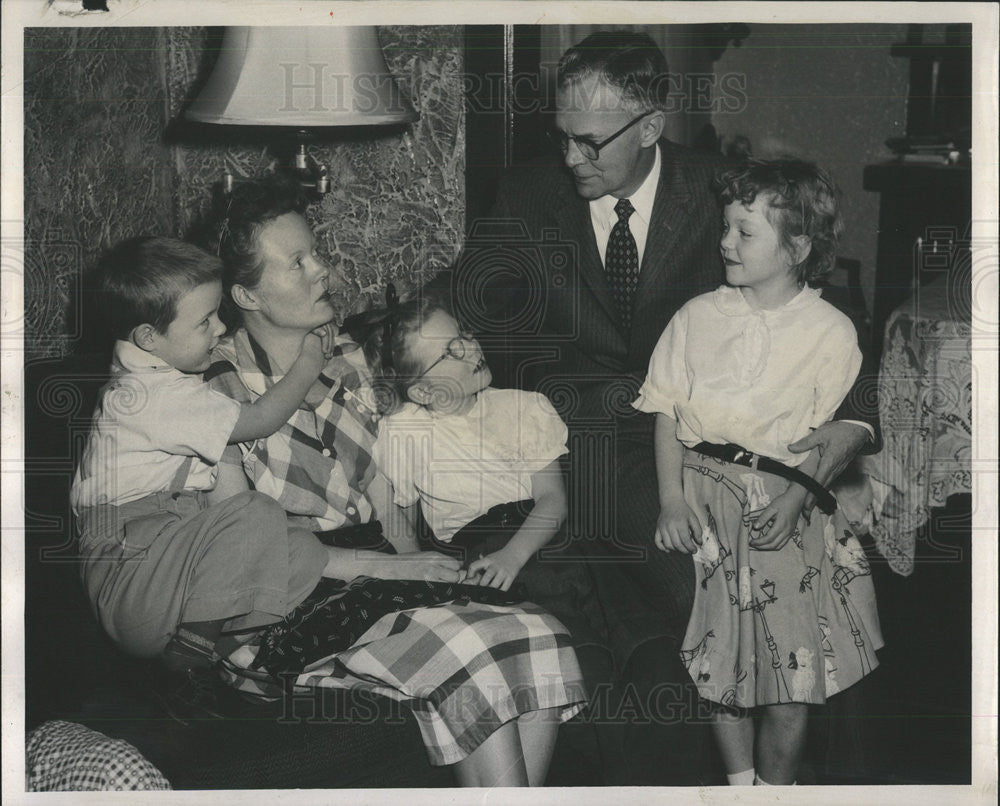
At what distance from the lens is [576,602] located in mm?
1834

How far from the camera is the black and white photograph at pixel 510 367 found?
1814 mm

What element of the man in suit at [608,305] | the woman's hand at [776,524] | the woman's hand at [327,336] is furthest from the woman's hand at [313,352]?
the woman's hand at [776,524]

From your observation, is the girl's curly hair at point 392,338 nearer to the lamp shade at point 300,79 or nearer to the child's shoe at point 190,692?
the lamp shade at point 300,79

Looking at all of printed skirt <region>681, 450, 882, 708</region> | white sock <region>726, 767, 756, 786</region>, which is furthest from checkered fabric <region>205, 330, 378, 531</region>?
white sock <region>726, 767, 756, 786</region>

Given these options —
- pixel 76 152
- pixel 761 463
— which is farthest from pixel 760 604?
pixel 76 152

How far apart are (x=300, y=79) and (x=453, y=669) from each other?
1.04 metres

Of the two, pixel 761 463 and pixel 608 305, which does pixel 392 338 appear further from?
pixel 761 463

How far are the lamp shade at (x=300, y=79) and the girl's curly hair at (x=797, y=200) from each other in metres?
0.62

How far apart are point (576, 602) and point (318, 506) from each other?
1.56 ft

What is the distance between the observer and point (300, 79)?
185cm

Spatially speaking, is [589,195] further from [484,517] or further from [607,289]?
[484,517]

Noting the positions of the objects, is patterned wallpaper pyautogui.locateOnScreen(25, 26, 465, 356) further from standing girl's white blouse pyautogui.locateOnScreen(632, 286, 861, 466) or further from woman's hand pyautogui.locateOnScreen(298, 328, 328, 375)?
standing girl's white blouse pyautogui.locateOnScreen(632, 286, 861, 466)

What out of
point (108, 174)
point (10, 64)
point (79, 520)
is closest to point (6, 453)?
point (79, 520)

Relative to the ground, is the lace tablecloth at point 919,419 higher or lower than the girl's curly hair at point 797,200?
lower
